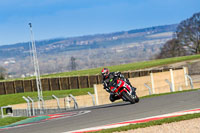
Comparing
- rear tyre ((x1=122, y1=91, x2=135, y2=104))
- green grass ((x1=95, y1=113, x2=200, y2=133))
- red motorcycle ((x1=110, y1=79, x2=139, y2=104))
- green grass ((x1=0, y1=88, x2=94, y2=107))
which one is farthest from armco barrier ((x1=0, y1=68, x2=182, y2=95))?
green grass ((x1=95, y1=113, x2=200, y2=133))

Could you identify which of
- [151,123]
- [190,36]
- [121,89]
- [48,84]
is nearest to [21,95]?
[48,84]

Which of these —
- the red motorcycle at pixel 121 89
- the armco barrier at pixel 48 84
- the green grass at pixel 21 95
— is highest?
the red motorcycle at pixel 121 89

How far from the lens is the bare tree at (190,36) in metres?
97.6

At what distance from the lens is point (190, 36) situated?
9794 cm

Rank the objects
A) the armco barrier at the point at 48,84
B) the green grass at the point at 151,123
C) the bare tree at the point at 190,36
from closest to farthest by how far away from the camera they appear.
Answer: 1. the green grass at the point at 151,123
2. the armco barrier at the point at 48,84
3. the bare tree at the point at 190,36

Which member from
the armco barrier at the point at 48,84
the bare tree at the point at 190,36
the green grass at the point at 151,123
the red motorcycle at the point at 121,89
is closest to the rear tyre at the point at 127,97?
the red motorcycle at the point at 121,89

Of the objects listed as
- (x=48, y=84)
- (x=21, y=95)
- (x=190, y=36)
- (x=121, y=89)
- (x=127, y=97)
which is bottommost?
(x=21, y=95)

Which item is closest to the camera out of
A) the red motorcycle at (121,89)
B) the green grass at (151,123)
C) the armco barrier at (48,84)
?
the green grass at (151,123)

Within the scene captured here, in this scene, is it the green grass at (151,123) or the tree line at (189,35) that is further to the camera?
the tree line at (189,35)

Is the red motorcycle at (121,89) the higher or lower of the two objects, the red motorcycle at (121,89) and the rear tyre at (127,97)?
the higher

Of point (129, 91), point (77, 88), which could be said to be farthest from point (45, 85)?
point (129, 91)

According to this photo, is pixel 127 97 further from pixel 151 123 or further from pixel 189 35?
pixel 189 35

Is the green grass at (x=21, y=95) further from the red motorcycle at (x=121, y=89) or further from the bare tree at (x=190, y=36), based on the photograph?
the bare tree at (x=190, y=36)

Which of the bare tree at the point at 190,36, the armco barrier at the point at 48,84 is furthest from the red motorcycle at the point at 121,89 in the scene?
the bare tree at the point at 190,36
